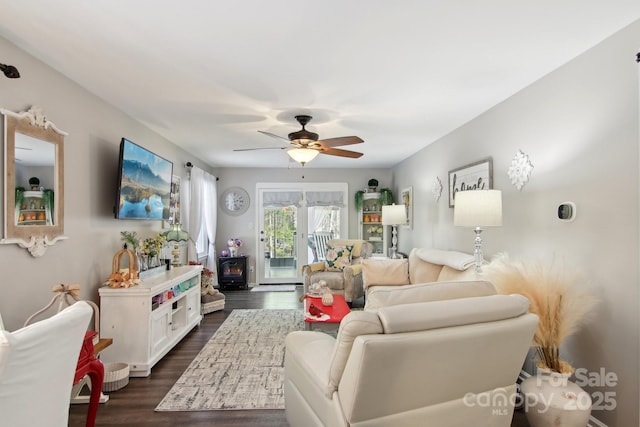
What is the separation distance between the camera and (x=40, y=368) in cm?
109

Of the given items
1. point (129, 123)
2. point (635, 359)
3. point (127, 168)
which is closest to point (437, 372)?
point (635, 359)

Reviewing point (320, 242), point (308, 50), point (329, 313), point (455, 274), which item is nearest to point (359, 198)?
point (320, 242)

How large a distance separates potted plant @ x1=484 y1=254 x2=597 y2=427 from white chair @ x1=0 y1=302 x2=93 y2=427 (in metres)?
2.20

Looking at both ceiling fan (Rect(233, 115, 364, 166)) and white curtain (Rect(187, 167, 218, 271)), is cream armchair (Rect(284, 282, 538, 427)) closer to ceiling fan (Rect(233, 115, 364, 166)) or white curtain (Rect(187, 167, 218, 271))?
ceiling fan (Rect(233, 115, 364, 166))

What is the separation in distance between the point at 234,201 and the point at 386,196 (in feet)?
10.3

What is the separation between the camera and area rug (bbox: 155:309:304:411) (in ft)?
8.04

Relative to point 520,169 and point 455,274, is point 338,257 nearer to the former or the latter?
point 455,274

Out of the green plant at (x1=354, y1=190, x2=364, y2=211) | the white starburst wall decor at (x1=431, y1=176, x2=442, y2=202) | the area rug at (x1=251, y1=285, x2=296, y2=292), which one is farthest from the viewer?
the green plant at (x1=354, y1=190, x2=364, y2=211)

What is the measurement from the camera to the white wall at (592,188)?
1854mm

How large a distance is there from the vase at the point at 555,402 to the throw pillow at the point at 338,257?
359 cm

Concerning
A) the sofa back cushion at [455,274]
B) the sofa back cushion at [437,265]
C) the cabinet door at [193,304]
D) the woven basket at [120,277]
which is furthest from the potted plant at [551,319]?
the cabinet door at [193,304]

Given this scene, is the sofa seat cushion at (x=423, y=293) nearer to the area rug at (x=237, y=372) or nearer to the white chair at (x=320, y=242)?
the area rug at (x=237, y=372)

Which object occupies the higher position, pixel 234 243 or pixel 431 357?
pixel 234 243

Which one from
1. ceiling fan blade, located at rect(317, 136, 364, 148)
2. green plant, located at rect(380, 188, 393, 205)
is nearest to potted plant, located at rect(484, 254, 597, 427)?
ceiling fan blade, located at rect(317, 136, 364, 148)
